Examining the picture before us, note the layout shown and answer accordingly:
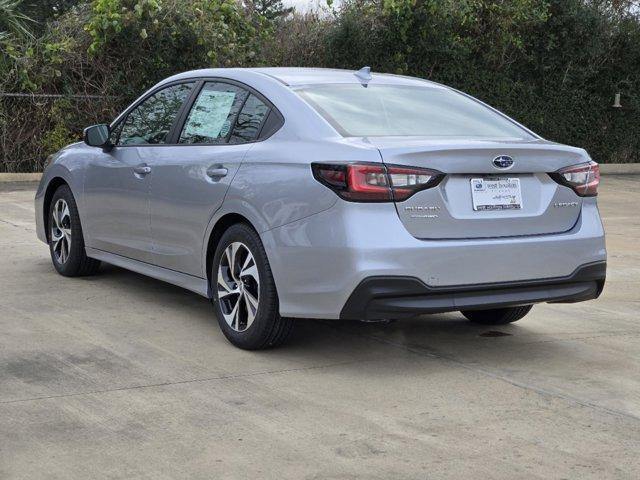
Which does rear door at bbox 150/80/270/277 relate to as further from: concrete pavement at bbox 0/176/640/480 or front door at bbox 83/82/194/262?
concrete pavement at bbox 0/176/640/480

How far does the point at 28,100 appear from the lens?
15.8 metres

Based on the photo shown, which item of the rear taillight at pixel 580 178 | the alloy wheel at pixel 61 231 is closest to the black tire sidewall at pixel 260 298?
the rear taillight at pixel 580 178

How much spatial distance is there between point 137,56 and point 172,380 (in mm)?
11766

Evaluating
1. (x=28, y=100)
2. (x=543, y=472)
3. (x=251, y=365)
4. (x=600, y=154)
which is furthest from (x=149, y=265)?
(x=600, y=154)

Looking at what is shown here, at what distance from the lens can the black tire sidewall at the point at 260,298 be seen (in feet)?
17.9

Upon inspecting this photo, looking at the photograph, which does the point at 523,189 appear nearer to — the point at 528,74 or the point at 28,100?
the point at 28,100

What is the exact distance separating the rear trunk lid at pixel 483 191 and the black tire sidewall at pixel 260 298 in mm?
819

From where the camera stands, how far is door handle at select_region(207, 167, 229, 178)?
19.2 feet

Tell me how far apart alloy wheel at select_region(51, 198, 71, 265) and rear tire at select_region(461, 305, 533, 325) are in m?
3.10

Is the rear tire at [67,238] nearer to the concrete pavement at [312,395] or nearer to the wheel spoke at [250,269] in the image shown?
the concrete pavement at [312,395]

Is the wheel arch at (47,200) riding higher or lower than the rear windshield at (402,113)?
lower

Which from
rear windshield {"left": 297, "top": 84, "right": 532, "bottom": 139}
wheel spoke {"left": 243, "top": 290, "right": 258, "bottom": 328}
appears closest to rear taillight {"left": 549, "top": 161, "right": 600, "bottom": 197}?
rear windshield {"left": 297, "top": 84, "right": 532, "bottom": 139}

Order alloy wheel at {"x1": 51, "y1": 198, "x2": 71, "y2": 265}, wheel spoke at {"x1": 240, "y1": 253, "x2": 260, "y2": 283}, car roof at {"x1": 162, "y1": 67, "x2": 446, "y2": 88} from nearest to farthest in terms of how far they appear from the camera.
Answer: wheel spoke at {"x1": 240, "y1": 253, "x2": 260, "y2": 283}
car roof at {"x1": 162, "y1": 67, "x2": 446, "y2": 88}
alloy wheel at {"x1": 51, "y1": 198, "x2": 71, "y2": 265}

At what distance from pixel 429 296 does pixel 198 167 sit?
1.71 m
